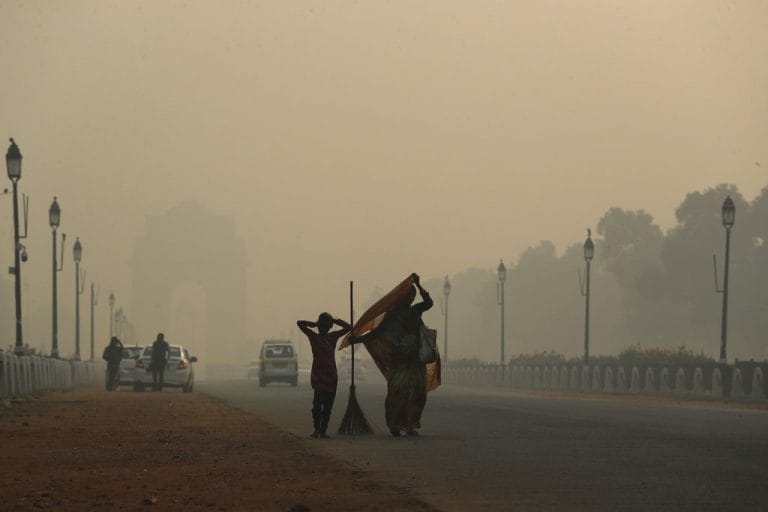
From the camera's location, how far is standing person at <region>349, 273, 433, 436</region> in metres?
22.1

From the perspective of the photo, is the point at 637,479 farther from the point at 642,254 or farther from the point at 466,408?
the point at 642,254

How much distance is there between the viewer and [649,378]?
5100 centimetres

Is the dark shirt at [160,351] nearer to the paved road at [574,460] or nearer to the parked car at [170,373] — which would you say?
the parked car at [170,373]

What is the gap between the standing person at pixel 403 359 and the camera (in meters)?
22.1

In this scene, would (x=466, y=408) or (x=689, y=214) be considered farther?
(x=689, y=214)

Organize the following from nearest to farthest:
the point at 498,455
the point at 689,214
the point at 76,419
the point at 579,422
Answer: the point at 498,455 < the point at 579,422 < the point at 76,419 < the point at 689,214

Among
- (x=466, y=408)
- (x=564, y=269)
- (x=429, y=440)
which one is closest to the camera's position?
(x=429, y=440)

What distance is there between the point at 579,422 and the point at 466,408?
8560 mm

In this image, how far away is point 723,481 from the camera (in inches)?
564

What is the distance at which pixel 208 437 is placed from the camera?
22.7 meters

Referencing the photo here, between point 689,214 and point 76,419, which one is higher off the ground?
point 689,214

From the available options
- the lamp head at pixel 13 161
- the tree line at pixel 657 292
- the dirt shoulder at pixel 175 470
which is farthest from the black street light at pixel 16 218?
the tree line at pixel 657 292

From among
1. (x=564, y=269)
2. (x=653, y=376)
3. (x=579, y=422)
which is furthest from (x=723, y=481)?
(x=564, y=269)

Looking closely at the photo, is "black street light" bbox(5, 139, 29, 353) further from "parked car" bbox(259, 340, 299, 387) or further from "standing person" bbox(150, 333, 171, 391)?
"parked car" bbox(259, 340, 299, 387)
